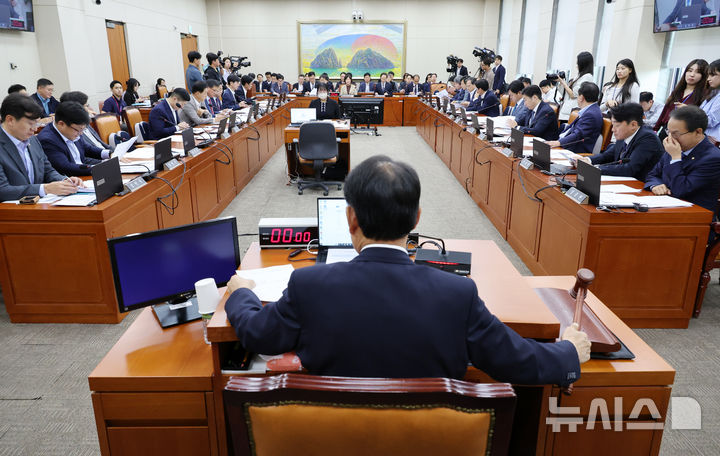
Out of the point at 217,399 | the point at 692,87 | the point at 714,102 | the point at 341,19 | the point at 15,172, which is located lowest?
the point at 217,399

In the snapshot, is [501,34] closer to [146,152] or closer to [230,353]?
[146,152]

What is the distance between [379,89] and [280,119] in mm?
4188

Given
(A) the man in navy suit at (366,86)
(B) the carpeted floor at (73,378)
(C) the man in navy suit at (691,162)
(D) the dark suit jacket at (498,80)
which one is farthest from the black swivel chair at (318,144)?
(A) the man in navy suit at (366,86)

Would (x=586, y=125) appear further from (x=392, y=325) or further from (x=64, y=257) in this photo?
(x=64, y=257)

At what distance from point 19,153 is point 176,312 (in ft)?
5.86

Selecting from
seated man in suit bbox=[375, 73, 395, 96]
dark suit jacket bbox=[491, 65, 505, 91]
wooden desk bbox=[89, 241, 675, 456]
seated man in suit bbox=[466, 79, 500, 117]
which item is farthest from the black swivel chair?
seated man in suit bbox=[375, 73, 395, 96]

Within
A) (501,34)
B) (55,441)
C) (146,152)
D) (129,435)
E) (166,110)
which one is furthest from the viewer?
(501,34)

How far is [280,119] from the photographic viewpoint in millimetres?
8531

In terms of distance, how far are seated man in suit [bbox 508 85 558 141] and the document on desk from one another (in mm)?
3989

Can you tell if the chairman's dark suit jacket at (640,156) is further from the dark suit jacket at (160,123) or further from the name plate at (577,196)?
the dark suit jacket at (160,123)

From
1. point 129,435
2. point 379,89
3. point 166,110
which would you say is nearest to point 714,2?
point 166,110

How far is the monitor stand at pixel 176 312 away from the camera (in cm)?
183

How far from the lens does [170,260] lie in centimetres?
176

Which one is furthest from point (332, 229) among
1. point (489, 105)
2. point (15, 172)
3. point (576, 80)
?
point (489, 105)
